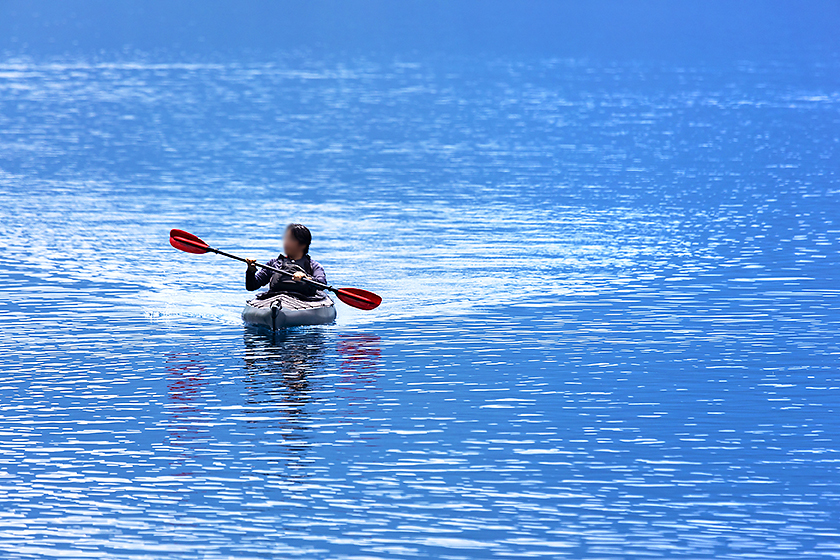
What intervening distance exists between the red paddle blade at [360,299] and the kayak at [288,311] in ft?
0.69

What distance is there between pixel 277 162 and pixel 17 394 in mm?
20658

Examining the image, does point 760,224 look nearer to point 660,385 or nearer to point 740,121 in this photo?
point 660,385

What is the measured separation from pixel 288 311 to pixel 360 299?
40.9 inches

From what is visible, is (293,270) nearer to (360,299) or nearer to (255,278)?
(255,278)

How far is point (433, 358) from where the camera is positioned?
1491 centimetres

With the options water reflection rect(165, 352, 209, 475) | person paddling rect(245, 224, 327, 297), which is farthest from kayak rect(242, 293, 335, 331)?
water reflection rect(165, 352, 209, 475)

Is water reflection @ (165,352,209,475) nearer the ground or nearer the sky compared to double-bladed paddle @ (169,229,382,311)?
nearer the ground

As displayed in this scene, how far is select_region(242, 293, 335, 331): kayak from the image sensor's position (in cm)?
1611

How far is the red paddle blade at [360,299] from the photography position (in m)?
16.8

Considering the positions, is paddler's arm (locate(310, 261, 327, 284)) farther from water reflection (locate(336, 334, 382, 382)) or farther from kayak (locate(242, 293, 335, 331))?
water reflection (locate(336, 334, 382, 382))

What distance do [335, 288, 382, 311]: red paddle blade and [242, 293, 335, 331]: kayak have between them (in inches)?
8.3

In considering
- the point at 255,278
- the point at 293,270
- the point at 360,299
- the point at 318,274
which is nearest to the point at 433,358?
the point at 360,299

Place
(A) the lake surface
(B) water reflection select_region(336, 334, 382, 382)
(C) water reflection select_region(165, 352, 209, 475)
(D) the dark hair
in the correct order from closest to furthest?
(A) the lake surface, (C) water reflection select_region(165, 352, 209, 475), (B) water reflection select_region(336, 334, 382, 382), (D) the dark hair

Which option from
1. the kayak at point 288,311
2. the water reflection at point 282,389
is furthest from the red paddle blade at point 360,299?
the water reflection at point 282,389
